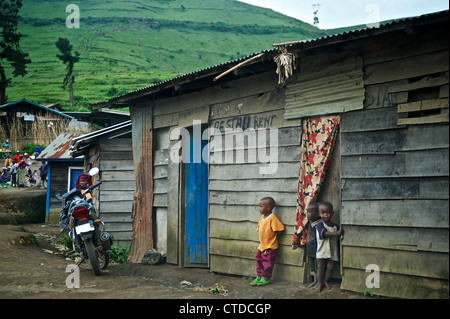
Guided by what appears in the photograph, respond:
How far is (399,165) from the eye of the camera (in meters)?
5.28

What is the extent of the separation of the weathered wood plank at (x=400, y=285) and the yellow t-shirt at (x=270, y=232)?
4.01 feet

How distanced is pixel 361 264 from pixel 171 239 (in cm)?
454

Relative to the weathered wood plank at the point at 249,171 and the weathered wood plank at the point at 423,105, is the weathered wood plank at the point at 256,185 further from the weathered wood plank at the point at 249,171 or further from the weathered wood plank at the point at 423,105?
the weathered wood plank at the point at 423,105

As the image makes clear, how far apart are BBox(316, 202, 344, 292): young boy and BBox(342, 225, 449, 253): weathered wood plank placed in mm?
231

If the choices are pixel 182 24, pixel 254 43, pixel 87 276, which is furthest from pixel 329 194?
pixel 182 24

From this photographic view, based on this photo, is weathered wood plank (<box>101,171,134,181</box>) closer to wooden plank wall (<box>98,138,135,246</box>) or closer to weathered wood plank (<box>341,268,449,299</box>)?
wooden plank wall (<box>98,138,135,246</box>)

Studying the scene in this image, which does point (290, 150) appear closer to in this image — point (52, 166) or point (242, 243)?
point (242, 243)

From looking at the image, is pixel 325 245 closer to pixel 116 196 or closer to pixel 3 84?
pixel 116 196

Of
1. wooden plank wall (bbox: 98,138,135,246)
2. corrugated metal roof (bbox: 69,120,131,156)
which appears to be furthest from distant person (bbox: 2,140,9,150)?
wooden plank wall (bbox: 98,138,135,246)

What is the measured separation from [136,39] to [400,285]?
333 feet

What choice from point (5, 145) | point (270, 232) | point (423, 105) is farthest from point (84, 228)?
point (5, 145)

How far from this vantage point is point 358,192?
5664 mm

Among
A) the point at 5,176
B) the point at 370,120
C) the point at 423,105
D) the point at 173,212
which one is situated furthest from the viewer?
the point at 5,176

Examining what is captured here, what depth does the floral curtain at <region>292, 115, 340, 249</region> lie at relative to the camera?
6066 millimetres
